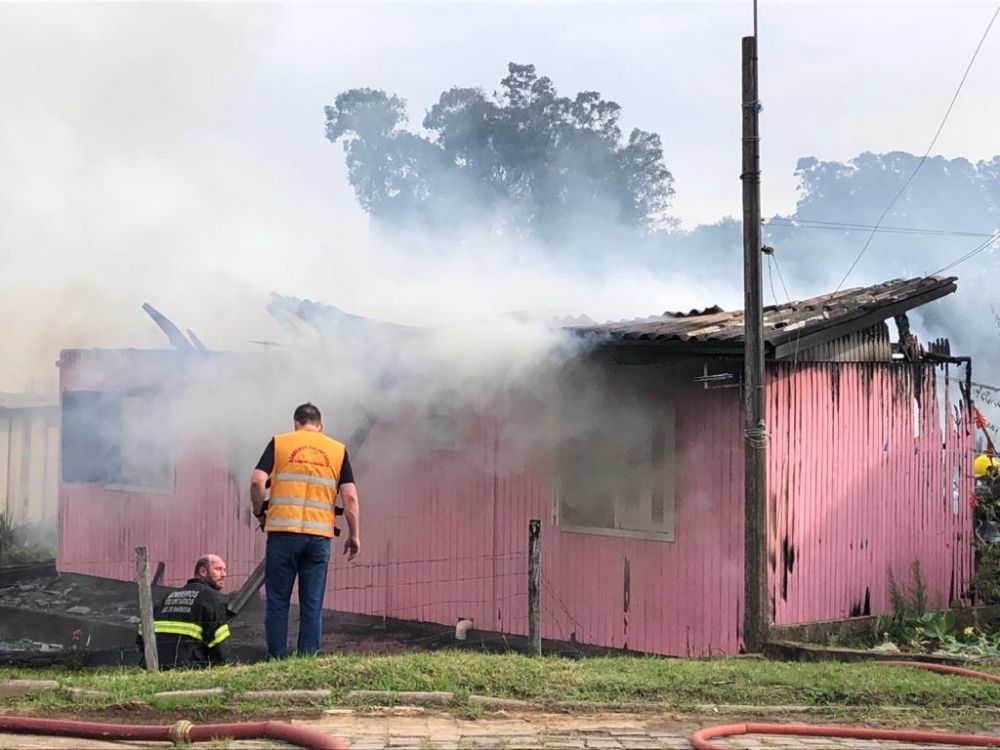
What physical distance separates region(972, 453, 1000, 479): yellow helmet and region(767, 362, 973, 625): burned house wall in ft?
3.17

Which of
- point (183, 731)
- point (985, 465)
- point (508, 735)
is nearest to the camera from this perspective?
point (183, 731)

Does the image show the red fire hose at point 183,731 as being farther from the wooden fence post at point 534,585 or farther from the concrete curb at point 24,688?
the wooden fence post at point 534,585

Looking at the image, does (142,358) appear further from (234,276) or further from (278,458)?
(278,458)

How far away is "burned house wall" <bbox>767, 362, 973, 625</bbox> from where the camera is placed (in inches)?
403

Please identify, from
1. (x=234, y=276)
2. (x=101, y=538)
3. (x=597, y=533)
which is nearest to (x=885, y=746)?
(x=597, y=533)

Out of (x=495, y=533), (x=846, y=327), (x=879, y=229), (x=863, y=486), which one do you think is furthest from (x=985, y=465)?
(x=879, y=229)

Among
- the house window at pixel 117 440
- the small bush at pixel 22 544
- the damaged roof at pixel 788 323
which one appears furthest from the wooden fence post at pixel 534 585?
the small bush at pixel 22 544

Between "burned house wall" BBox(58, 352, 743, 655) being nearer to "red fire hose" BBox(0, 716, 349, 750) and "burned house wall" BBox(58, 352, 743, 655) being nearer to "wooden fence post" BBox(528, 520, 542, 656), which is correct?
"wooden fence post" BBox(528, 520, 542, 656)

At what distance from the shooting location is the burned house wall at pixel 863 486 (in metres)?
10.2

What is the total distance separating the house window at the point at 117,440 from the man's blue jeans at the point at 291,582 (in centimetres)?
724

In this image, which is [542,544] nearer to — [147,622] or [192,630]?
[192,630]

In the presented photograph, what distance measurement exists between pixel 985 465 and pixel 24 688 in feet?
39.7

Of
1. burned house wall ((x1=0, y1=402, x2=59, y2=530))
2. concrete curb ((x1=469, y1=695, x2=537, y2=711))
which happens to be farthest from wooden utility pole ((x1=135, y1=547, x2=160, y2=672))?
burned house wall ((x1=0, y1=402, x2=59, y2=530))

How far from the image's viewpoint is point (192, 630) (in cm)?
809
